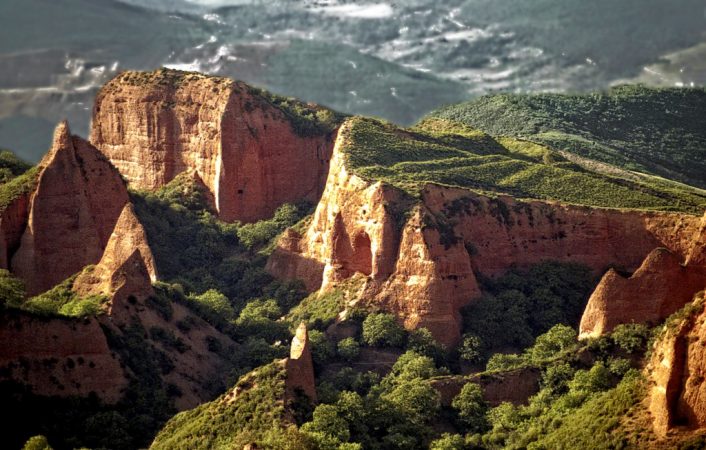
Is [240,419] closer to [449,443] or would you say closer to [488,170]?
[449,443]

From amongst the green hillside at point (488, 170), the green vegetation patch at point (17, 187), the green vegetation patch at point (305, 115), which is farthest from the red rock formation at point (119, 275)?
the green vegetation patch at point (305, 115)

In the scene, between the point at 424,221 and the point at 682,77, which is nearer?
the point at 682,77

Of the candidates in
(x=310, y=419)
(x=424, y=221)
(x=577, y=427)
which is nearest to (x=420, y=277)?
(x=424, y=221)

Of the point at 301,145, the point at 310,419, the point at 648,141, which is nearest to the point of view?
the point at 310,419

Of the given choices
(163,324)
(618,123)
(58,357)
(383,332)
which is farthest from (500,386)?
(618,123)

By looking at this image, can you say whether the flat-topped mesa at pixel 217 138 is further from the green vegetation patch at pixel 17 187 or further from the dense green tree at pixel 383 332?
the dense green tree at pixel 383 332

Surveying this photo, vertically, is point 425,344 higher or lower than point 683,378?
lower

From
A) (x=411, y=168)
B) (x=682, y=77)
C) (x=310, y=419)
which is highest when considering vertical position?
(x=682, y=77)

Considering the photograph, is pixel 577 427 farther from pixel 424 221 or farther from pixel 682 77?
pixel 424 221
